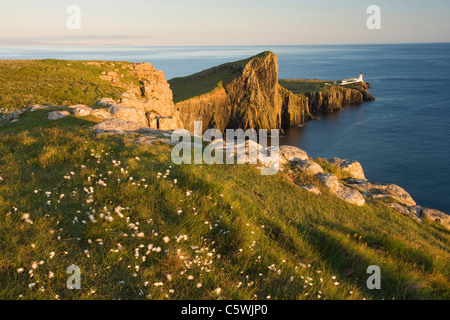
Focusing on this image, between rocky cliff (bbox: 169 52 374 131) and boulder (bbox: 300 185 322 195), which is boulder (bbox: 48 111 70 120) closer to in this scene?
boulder (bbox: 300 185 322 195)

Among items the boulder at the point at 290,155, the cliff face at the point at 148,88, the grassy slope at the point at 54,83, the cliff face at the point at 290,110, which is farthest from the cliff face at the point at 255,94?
the boulder at the point at 290,155

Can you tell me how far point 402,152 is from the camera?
6197 centimetres

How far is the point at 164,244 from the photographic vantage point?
484 centimetres

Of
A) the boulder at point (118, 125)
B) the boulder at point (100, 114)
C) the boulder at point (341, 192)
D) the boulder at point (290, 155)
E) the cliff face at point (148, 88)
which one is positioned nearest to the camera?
the boulder at point (341, 192)

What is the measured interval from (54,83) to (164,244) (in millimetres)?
46837

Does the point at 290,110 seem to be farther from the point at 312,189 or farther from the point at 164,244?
the point at 164,244

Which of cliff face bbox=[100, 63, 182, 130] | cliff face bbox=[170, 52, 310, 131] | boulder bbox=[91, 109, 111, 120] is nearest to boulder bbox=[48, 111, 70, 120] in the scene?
boulder bbox=[91, 109, 111, 120]

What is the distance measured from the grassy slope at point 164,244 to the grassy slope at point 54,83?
29.2 metres

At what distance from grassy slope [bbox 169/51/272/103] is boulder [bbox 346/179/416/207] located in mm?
60549

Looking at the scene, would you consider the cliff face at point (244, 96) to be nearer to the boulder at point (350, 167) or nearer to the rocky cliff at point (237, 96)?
the rocky cliff at point (237, 96)

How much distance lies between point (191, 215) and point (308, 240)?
2.98m

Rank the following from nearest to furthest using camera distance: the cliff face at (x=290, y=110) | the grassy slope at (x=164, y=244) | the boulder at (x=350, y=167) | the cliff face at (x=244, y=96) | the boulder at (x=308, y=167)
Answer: the grassy slope at (x=164, y=244)
the boulder at (x=308, y=167)
the boulder at (x=350, y=167)
the cliff face at (x=244, y=96)
the cliff face at (x=290, y=110)

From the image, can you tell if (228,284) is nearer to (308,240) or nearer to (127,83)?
(308,240)

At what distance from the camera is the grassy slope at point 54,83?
34219 mm
